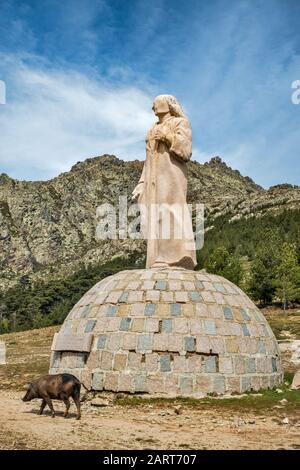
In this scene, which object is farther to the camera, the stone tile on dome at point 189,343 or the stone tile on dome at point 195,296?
the stone tile on dome at point 195,296

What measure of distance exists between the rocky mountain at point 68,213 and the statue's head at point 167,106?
107m

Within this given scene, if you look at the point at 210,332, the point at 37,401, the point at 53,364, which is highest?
the point at 210,332

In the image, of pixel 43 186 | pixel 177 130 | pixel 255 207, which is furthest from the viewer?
pixel 43 186

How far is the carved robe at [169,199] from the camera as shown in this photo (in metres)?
13.5

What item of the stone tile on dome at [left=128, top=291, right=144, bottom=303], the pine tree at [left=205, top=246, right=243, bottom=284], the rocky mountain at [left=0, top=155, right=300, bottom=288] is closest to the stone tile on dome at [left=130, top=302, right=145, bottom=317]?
the stone tile on dome at [left=128, top=291, right=144, bottom=303]

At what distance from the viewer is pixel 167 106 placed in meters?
14.3

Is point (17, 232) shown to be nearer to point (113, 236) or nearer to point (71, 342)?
point (113, 236)

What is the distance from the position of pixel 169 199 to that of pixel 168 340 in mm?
3949

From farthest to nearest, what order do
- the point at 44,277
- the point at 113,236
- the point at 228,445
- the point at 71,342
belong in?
1. the point at 113,236
2. the point at 44,277
3. the point at 71,342
4. the point at 228,445

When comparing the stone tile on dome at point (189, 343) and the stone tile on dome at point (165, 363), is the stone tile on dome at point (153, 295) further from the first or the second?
the stone tile on dome at point (165, 363)

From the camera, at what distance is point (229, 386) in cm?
1167

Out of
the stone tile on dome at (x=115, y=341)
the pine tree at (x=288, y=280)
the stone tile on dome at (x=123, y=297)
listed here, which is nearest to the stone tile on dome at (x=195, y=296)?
the stone tile on dome at (x=123, y=297)
